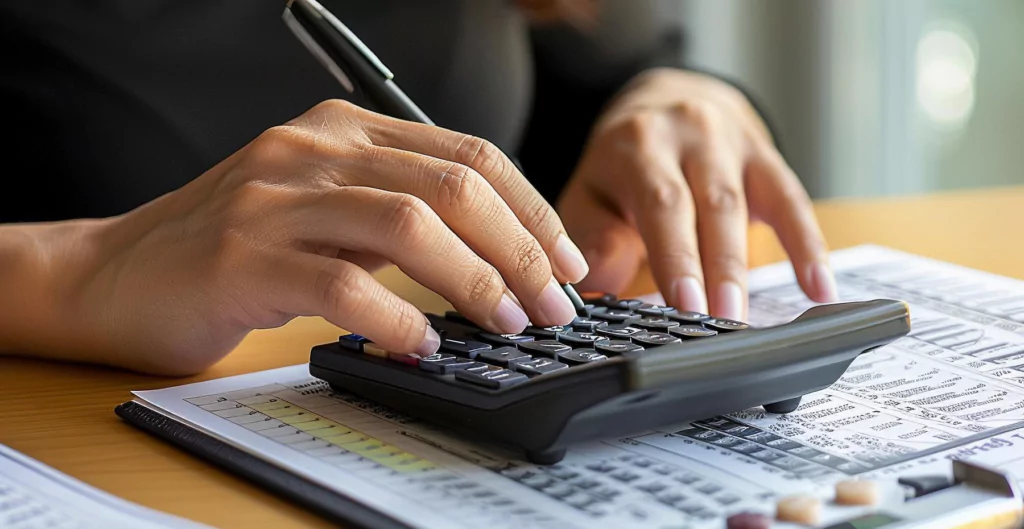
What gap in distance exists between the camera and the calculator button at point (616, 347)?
433 millimetres

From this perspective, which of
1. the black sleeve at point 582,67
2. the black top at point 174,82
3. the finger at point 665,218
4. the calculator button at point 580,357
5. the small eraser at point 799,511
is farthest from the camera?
the black sleeve at point 582,67

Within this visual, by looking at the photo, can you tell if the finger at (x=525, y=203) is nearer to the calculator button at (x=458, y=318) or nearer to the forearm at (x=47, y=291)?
the calculator button at (x=458, y=318)

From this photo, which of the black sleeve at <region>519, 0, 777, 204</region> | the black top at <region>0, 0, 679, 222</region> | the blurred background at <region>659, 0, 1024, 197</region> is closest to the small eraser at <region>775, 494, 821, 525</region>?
the black top at <region>0, 0, 679, 222</region>

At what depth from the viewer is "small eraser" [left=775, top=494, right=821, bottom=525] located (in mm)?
324

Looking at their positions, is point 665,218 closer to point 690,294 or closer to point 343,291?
point 690,294

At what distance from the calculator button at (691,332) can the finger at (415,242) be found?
7cm

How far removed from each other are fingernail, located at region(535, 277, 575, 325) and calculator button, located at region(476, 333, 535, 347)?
23 millimetres

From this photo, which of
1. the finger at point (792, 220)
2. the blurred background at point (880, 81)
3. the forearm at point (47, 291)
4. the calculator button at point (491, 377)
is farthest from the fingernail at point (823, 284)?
the blurred background at point (880, 81)

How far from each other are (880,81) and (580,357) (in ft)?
5.96

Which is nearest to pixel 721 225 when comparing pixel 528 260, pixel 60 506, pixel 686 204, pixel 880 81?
pixel 686 204

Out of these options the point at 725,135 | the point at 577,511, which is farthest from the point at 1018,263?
the point at 577,511

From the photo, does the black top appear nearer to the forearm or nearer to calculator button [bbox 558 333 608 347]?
the forearm

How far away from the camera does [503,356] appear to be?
1.44ft

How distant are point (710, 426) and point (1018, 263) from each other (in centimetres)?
46
